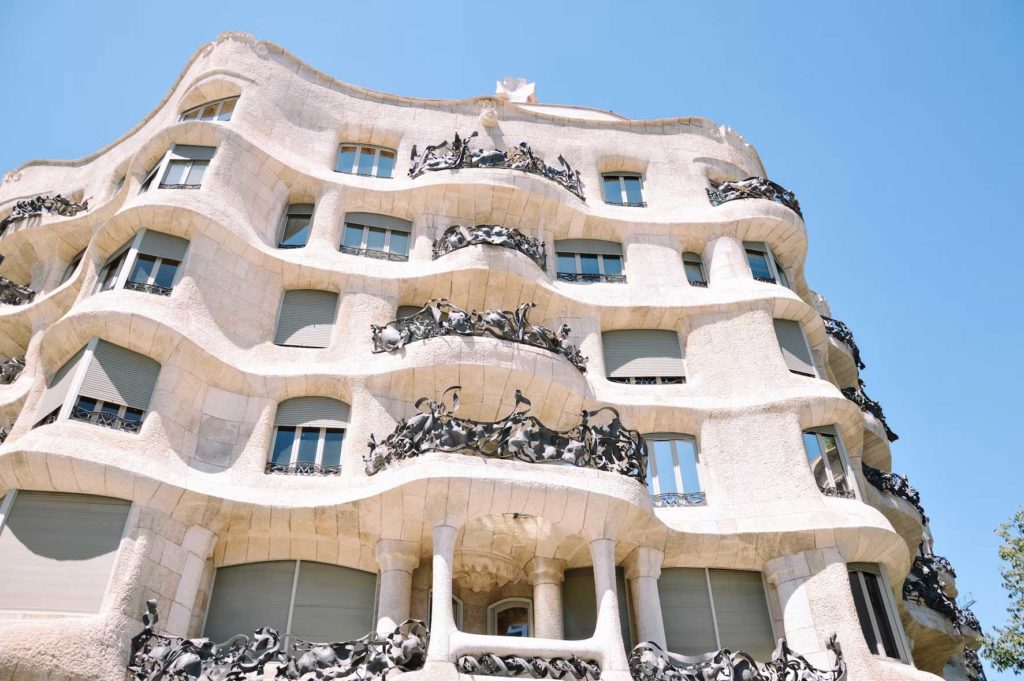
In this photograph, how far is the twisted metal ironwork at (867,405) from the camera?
21212mm

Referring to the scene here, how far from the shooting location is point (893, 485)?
69.7ft

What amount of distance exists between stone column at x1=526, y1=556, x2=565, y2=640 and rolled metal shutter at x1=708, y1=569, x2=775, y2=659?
3.02 m

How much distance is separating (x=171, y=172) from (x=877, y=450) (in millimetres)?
19956

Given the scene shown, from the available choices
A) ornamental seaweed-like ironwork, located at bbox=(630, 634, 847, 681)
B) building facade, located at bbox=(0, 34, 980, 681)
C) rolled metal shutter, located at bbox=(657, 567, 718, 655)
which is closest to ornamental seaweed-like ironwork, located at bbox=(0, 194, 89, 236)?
building facade, located at bbox=(0, 34, 980, 681)

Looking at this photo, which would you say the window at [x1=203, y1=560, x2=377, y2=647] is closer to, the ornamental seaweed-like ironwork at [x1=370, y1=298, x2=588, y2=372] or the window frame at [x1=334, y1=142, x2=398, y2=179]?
the ornamental seaweed-like ironwork at [x1=370, y1=298, x2=588, y2=372]

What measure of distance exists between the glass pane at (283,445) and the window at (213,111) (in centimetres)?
924

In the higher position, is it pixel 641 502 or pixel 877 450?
pixel 877 450

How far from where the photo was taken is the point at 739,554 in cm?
1479

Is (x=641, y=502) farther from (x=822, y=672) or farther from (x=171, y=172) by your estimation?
(x=171, y=172)

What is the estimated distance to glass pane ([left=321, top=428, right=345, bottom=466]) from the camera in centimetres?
1457

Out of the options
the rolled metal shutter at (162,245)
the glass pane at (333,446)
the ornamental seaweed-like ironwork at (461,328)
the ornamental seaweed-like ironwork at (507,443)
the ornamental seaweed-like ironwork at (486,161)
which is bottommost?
the ornamental seaweed-like ironwork at (507,443)

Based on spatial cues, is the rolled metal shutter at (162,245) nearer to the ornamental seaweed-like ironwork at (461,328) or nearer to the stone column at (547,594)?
the ornamental seaweed-like ironwork at (461,328)

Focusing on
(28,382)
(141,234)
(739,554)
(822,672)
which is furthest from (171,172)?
(822,672)

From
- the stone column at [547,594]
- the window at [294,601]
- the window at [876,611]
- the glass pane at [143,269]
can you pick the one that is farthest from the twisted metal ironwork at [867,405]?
the glass pane at [143,269]
